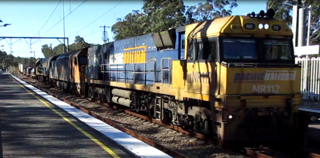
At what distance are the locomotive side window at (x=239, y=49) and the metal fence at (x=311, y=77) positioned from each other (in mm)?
9059

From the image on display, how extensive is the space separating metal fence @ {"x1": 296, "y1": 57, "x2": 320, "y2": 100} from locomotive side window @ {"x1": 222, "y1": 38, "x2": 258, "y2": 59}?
906 centimetres

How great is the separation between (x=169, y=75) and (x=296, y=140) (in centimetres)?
428

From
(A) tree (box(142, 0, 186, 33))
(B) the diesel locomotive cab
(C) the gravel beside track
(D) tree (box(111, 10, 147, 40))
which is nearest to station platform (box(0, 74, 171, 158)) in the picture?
(C) the gravel beside track

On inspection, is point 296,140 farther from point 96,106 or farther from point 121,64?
point 96,106

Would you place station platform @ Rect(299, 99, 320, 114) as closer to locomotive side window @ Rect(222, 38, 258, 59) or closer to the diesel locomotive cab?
the diesel locomotive cab

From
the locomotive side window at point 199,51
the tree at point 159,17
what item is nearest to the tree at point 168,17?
the tree at point 159,17

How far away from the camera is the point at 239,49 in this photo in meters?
8.21

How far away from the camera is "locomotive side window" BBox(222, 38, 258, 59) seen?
809 centimetres

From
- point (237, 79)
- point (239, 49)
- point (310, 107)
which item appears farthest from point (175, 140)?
point (310, 107)

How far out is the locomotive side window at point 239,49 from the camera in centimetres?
809

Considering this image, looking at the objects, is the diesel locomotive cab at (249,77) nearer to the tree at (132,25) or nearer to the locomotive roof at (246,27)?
the locomotive roof at (246,27)

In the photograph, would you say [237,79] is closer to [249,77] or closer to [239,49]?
[249,77]

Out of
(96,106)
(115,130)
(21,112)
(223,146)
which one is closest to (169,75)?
(115,130)

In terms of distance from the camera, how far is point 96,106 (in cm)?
1883
